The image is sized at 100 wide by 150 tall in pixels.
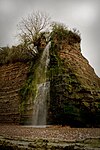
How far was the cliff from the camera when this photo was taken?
1747 centimetres

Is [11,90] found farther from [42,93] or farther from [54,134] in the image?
[54,134]

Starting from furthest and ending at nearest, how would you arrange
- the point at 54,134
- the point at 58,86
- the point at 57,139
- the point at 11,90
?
the point at 11,90 < the point at 58,86 < the point at 54,134 < the point at 57,139

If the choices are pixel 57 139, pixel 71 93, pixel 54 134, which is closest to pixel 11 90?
pixel 71 93

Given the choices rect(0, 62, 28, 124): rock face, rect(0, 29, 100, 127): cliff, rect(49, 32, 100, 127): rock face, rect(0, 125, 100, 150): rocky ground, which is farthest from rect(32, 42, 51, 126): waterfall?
rect(0, 125, 100, 150): rocky ground

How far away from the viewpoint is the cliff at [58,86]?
17.5 metres

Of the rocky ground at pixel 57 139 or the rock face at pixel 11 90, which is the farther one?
the rock face at pixel 11 90

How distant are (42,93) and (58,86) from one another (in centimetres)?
160

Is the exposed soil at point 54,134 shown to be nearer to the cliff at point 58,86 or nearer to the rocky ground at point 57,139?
the rocky ground at point 57,139

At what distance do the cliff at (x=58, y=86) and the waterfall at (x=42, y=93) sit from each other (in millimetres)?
111

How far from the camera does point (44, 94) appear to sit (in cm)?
1900

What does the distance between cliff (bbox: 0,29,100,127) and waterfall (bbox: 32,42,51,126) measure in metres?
0.11

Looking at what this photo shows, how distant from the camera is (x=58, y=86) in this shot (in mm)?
18453

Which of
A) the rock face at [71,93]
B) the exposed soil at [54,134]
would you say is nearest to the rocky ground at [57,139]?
the exposed soil at [54,134]

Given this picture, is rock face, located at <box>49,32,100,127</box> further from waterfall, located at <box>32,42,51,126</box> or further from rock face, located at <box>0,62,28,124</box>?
rock face, located at <box>0,62,28,124</box>
